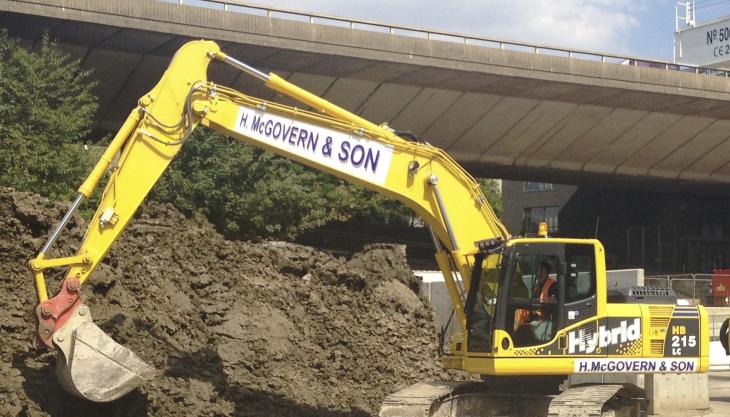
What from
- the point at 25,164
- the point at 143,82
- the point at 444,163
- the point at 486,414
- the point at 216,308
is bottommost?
the point at 486,414

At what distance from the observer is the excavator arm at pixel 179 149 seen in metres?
12.2

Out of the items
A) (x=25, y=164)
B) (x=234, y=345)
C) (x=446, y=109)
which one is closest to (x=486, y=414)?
(x=234, y=345)

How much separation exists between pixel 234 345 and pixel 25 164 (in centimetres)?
985

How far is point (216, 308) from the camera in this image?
17.6 metres

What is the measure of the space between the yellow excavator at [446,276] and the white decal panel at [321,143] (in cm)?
1

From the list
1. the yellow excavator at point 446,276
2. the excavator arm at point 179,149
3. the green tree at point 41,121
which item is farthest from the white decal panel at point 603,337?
the green tree at point 41,121

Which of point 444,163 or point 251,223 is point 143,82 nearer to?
point 251,223

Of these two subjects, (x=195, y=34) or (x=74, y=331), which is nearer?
(x=74, y=331)

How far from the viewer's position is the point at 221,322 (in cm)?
1733

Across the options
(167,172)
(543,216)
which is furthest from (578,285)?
(543,216)

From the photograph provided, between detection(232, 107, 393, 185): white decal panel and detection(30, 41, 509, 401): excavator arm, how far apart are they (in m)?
0.01

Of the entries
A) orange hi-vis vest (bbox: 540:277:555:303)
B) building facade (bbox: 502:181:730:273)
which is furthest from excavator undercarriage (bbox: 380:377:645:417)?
building facade (bbox: 502:181:730:273)

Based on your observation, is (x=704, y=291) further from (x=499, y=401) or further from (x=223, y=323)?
(x=499, y=401)

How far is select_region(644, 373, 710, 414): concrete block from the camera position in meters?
18.4
